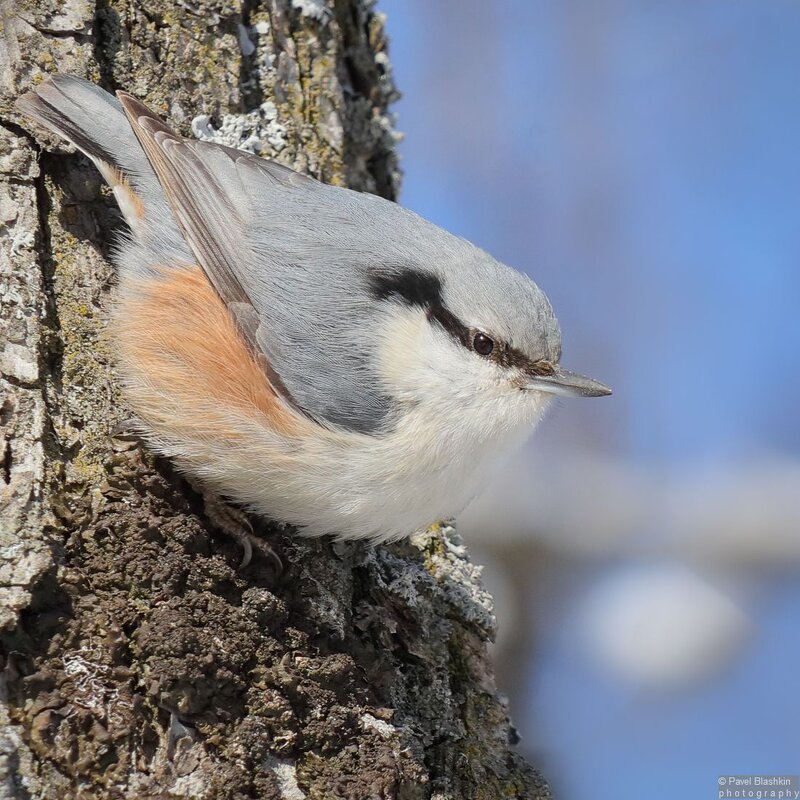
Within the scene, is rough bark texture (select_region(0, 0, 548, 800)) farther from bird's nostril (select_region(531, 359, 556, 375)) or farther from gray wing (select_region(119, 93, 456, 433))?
bird's nostril (select_region(531, 359, 556, 375))

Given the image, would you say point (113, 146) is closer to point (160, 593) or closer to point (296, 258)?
point (296, 258)

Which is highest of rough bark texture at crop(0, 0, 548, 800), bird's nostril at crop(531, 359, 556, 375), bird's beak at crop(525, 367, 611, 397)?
bird's nostril at crop(531, 359, 556, 375)

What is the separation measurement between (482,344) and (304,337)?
0.42m

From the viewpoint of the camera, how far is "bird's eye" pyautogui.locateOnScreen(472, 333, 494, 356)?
7.41ft

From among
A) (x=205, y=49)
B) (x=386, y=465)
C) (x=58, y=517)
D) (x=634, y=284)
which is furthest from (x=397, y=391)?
(x=634, y=284)

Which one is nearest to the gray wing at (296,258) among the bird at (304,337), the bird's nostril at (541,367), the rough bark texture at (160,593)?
the bird at (304,337)

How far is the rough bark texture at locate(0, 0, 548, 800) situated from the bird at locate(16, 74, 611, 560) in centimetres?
9

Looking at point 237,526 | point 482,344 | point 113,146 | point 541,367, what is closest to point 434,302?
point 482,344

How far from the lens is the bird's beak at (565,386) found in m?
2.26

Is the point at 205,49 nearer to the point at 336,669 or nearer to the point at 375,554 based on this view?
the point at 375,554

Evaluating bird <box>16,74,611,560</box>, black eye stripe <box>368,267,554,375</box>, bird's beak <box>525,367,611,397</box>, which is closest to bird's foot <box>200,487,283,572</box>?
bird <box>16,74,611,560</box>

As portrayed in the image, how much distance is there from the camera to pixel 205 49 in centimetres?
251

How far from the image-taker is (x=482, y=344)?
2.27 meters

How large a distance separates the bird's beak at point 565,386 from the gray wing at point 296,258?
377 millimetres
